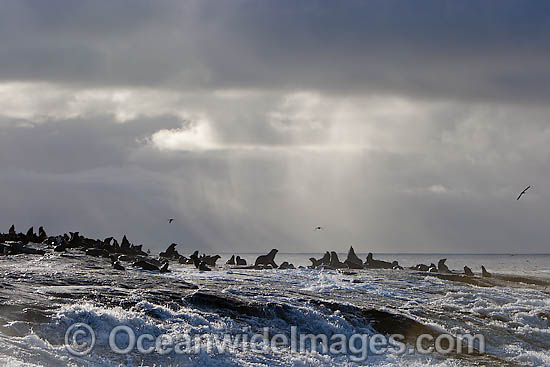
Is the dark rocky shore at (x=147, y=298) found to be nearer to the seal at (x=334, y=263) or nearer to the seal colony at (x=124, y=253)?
the seal colony at (x=124, y=253)

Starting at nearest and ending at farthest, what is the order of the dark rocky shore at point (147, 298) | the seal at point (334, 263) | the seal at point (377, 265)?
the dark rocky shore at point (147, 298) → the seal at point (334, 263) → the seal at point (377, 265)

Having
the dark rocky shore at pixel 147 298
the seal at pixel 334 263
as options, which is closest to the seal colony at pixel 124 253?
the seal at pixel 334 263

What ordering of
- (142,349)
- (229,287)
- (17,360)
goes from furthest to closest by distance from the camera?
(229,287)
(142,349)
(17,360)

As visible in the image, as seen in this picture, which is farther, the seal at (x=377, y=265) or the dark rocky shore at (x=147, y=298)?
the seal at (x=377, y=265)

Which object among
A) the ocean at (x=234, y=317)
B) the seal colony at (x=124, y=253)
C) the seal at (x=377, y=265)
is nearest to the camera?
the ocean at (x=234, y=317)

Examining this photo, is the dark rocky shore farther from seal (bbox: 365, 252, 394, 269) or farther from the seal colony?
seal (bbox: 365, 252, 394, 269)

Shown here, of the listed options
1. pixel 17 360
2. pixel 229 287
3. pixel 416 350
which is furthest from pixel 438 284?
pixel 17 360

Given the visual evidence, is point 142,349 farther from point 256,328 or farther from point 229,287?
point 229,287

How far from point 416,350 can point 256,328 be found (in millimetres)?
5884

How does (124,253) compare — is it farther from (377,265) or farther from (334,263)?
(377,265)

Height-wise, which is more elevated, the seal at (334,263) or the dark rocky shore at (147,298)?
the seal at (334,263)

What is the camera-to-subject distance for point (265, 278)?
136ft

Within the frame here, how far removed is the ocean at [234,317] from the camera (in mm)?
19859

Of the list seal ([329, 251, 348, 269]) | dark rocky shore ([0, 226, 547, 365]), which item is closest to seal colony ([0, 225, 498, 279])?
seal ([329, 251, 348, 269])
